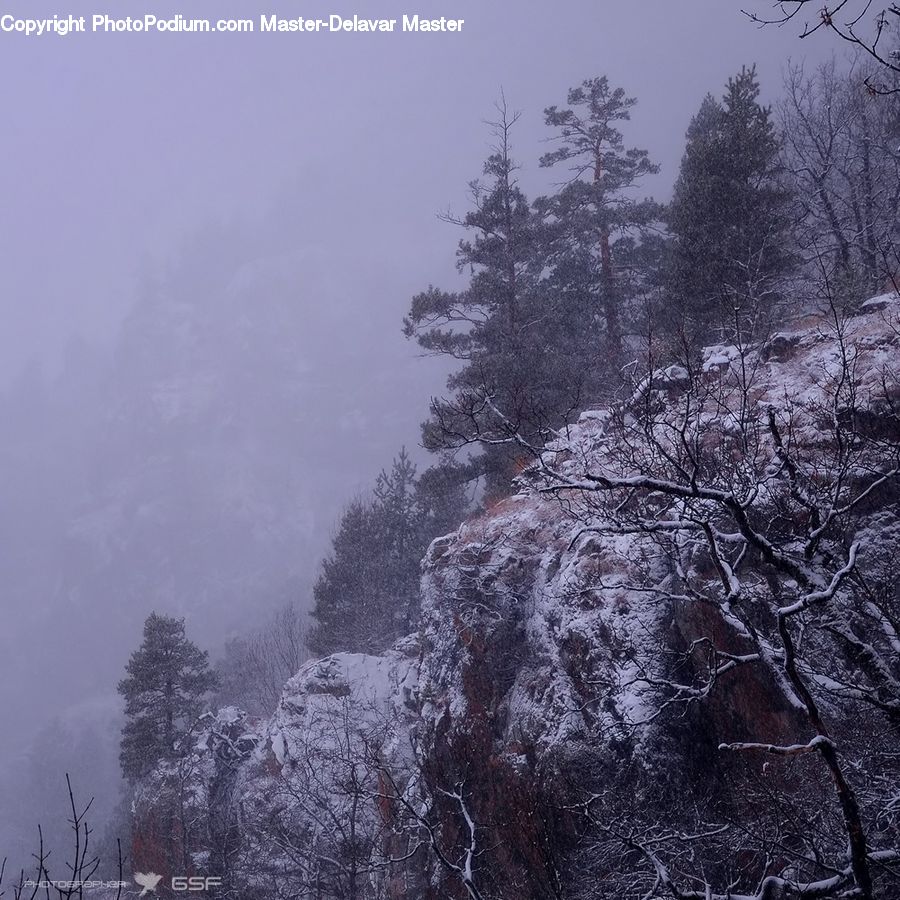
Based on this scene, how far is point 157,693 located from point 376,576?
8077 mm

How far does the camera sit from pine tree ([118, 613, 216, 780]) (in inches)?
827

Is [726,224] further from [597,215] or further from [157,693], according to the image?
[157,693]

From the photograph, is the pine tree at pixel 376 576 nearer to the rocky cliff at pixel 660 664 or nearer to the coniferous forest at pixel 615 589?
the coniferous forest at pixel 615 589

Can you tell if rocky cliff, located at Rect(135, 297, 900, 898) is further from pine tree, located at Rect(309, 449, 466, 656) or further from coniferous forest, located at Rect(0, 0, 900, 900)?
pine tree, located at Rect(309, 449, 466, 656)

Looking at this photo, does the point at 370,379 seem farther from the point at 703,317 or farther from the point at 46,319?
the point at 46,319

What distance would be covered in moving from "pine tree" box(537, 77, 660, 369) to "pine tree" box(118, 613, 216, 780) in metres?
16.6

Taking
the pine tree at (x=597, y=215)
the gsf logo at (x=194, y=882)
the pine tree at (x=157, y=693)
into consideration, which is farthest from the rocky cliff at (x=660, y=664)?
the pine tree at (x=597, y=215)

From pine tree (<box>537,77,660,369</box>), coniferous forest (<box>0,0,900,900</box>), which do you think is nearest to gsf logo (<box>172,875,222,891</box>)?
coniferous forest (<box>0,0,900,900</box>)

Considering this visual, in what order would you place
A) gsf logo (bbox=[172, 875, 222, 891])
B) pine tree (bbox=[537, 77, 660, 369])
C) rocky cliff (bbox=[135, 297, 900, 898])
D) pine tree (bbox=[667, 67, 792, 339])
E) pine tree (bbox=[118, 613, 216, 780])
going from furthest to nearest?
1. pine tree (bbox=[118, 613, 216, 780])
2. pine tree (bbox=[537, 77, 660, 369])
3. pine tree (bbox=[667, 67, 792, 339])
4. gsf logo (bbox=[172, 875, 222, 891])
5. rocky cliff (bbox=[135, 297, 900, 898])

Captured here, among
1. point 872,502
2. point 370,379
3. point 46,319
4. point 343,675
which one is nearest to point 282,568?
point 370,379

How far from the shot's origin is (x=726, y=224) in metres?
15.3

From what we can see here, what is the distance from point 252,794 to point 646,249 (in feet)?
62.6

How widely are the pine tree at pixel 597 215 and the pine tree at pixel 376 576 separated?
7.73m

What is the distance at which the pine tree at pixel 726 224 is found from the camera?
1503 centimetres
